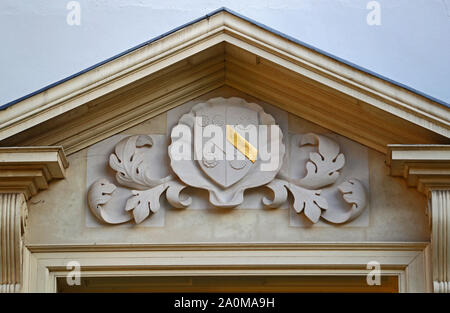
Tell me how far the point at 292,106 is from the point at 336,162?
0.55 m

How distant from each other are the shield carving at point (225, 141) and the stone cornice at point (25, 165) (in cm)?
106

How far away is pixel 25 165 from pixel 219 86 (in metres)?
1.65

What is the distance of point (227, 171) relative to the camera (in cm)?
968

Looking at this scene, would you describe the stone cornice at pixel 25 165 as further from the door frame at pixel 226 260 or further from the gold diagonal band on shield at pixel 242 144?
the gold diagonal band on shield at pixel 242 144

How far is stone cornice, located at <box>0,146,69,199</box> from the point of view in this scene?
935 cm

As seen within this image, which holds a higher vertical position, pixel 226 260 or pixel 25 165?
pixel 25 165

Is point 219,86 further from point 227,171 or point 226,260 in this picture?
point 226,260

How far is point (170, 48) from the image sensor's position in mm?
9586

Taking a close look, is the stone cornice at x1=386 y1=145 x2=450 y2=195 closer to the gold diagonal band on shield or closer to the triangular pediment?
the triangular pediment

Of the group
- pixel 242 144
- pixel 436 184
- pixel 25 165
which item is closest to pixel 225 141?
pixel 242 144

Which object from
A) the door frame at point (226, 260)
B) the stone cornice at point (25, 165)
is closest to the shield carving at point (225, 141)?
the door frame at point (226, 260)

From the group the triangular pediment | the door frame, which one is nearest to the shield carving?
the triangular pediment
